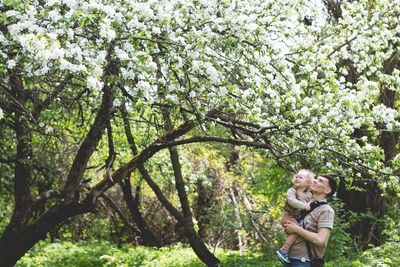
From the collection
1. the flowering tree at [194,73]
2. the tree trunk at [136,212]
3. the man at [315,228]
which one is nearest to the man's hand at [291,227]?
the man at [315,228]

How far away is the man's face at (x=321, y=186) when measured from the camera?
18.0 ft

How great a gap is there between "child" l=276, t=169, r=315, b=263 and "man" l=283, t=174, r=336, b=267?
6cm

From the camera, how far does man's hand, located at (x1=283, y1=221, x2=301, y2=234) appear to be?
17.8ft

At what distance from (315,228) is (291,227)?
219mm

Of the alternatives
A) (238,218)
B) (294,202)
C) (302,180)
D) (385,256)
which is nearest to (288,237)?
(294,202)

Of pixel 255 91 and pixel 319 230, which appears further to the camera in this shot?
pixel 255 91

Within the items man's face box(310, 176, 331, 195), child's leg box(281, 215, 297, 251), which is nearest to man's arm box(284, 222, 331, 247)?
child's leg box(281, 215, 297, 251)

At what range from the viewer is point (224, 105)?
25.3 feet

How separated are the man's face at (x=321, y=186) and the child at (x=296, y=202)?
0.48ft

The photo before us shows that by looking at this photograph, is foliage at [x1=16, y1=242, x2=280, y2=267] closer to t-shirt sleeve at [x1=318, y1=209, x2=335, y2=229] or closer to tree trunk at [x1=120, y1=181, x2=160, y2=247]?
tree trunk at [x1=120, y1=181, x2=160, y2=247]

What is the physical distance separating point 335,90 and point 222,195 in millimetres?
11455

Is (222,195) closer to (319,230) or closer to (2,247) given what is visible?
(2,247)

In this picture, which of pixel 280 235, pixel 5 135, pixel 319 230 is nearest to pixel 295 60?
pixel 319 230

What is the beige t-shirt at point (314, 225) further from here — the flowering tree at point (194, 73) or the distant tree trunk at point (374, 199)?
the distant tree trunk at point (374, 199)
